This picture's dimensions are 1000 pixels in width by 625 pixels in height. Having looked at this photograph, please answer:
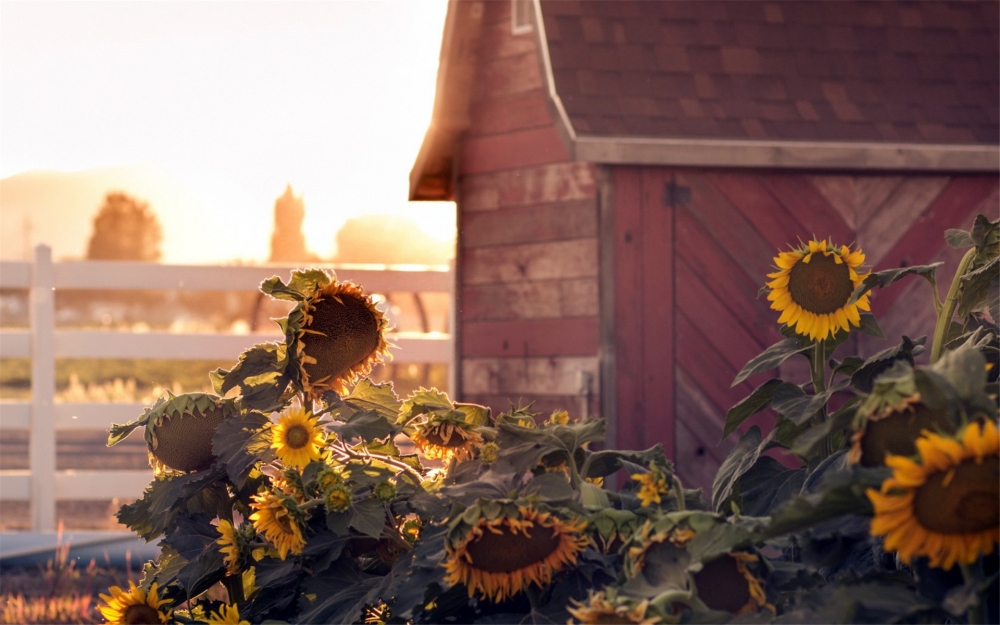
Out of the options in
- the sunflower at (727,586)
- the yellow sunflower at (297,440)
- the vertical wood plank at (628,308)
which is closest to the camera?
the sunflower at (727,586)

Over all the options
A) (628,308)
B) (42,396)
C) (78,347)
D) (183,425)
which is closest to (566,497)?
(183,425)

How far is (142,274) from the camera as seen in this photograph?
830 cm

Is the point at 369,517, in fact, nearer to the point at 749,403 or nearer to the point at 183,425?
the point at 183,425

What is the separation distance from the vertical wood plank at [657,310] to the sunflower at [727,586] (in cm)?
414

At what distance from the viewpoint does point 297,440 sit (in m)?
1.23

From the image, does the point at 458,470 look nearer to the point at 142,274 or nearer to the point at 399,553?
the point at 399,553

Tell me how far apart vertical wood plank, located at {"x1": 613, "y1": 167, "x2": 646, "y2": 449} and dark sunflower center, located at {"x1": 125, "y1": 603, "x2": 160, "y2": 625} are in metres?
3.93

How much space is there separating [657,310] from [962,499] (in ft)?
14.2

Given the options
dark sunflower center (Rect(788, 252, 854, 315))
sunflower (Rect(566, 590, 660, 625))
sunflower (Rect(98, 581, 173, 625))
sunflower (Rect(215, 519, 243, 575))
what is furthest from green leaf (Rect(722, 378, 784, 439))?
sunflower (Rect(98, 581, 173, 625))

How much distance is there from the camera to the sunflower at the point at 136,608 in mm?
1260

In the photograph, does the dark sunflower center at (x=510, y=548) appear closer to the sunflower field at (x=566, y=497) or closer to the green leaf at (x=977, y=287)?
the sunflower field at (x=566, y=497)

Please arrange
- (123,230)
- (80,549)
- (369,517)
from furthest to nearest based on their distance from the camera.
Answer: (123,230) → (80,549) → (369,517)

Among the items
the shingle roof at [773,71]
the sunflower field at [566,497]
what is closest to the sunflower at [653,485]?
the sunflower field at [566,497]

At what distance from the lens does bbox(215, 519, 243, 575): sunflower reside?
1253 millimetres
